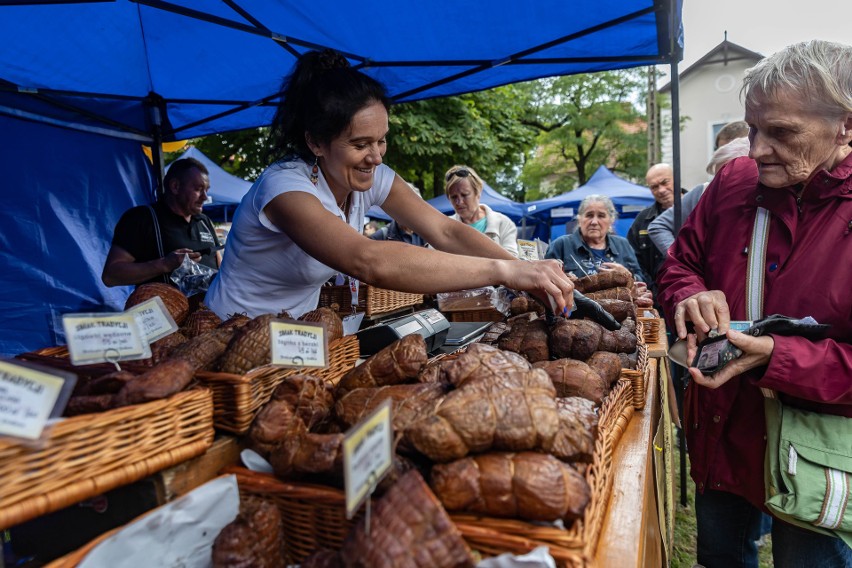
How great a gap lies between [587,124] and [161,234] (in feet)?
71.1

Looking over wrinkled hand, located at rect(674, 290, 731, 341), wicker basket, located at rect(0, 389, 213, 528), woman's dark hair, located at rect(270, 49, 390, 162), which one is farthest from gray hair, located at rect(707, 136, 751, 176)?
wicker basket, located at rect(0, 389, 213, 528)

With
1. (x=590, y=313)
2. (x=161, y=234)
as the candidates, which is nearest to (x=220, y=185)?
(x=161, y=234)

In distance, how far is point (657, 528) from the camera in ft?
6.29

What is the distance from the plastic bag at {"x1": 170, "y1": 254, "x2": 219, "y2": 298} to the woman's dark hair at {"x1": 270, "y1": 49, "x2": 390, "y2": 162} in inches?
53.8

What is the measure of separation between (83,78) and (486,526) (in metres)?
4.37

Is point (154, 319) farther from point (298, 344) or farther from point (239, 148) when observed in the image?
point (239, 148)

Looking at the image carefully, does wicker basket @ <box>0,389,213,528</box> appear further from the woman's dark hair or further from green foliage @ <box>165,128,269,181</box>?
green foliage @ <box>165,128,269,181</box>

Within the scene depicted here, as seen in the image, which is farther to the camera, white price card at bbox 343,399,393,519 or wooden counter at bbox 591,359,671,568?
wooden counter at bbox 591,359,671,568

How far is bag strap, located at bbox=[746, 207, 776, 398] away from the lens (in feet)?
5.85

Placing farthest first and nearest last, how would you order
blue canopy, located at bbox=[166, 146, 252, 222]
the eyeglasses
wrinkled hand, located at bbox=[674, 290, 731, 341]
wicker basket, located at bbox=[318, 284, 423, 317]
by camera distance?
blue canopy, located at bbox=[166, 146, 252, 222], the eyeglasses, wicker basket, located at bbox=[318, 284, 423, 317], wrinkled hand, located at bbox=[674, 290, 731, 341]

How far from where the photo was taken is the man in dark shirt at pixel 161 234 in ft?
11.7

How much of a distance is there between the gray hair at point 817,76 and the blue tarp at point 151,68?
1.75 meters

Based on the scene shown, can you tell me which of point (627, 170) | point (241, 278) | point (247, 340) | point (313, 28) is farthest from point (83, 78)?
point (627, 170)

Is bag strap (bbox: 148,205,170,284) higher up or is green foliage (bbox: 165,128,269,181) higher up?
green foliage (bbox: 165,128,269,181)
